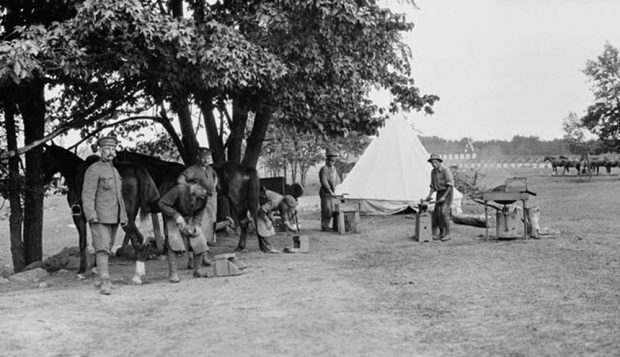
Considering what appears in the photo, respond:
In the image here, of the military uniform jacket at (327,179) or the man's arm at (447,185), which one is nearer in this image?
the man's arm at (447,185)

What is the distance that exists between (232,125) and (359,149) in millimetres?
20970

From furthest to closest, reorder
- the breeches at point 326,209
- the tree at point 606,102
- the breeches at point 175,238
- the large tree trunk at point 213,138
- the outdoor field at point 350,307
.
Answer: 1. the tree at point 606,102
2. the breeches at point 326,209
3. the large tree trunk at point 213,138
4. the breeches at point 175,238
5. the outdoor field at point 350,307

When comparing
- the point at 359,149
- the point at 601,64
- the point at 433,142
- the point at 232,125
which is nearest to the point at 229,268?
the point at 232,125

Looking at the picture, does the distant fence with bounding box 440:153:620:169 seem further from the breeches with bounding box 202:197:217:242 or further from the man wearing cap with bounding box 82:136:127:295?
the man wearing cap with bounding box 82:136:127:295

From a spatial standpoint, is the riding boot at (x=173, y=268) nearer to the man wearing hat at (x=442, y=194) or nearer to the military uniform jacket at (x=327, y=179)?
the man wearing hat at (x=442, y=194)

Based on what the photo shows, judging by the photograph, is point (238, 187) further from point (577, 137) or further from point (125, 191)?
point (577, 137)

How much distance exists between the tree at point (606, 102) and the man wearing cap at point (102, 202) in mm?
44179

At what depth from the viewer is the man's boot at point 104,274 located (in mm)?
8240

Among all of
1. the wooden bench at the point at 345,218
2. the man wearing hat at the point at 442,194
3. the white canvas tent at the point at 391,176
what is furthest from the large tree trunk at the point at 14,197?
the white canvas tent at the point at 391,176

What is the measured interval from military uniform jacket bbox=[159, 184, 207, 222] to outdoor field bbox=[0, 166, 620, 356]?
0.90m

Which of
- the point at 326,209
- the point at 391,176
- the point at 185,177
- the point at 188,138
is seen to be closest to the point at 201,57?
the point at 185,177

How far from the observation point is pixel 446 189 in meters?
13.7

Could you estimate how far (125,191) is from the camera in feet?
33.5

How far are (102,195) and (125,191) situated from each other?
63.9 inches
